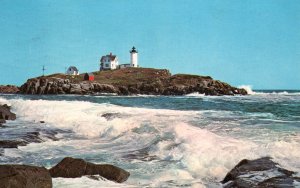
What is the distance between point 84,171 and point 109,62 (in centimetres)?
13609

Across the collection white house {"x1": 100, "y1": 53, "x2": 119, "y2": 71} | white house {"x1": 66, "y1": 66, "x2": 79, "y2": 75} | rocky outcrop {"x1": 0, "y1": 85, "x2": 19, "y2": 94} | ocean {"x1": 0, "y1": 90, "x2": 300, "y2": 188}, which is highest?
white house {"x1": 100, "y1": 53, "x2": 119, "y2": 71}

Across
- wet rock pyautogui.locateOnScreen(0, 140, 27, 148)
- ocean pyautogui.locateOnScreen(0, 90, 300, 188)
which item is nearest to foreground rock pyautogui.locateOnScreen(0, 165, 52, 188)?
ocean pyautogui.locateOnScreen(0, 90, 300, 188)

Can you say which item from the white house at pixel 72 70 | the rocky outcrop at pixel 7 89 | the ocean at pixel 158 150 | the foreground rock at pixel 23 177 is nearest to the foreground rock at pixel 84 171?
the ocean at pixel 158 150

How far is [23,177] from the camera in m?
7.40

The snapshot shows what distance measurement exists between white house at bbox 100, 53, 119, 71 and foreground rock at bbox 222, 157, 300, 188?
136 metres

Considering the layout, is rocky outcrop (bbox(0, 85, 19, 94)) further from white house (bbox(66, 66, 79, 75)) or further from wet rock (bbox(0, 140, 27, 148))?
wet rock (bbox(0, 140, 27, 148))

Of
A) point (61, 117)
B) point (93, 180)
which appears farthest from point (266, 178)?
point (61, 117)

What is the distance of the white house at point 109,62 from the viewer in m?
144

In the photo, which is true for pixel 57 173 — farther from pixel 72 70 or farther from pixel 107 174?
pixel 72 70

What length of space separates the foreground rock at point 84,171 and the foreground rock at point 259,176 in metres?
2.52

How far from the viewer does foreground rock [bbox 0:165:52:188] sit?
7293 mm

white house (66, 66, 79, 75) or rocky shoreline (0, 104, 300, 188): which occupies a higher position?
white house (66, 66, 79, 75)

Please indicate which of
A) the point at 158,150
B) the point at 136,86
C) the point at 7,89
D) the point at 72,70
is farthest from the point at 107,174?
the point at 72,70

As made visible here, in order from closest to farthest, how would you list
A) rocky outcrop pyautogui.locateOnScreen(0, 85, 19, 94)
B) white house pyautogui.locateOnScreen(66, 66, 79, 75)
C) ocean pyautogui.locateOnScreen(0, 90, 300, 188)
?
ocean pyautogui.locateOnScreen(0, 90, 300, 188) < rocky outcrop pyautogui.locateOnScreen(0, 85, 19, 94) < white house pyautogui.locateOnScreen(66, 66, 79, 75)
